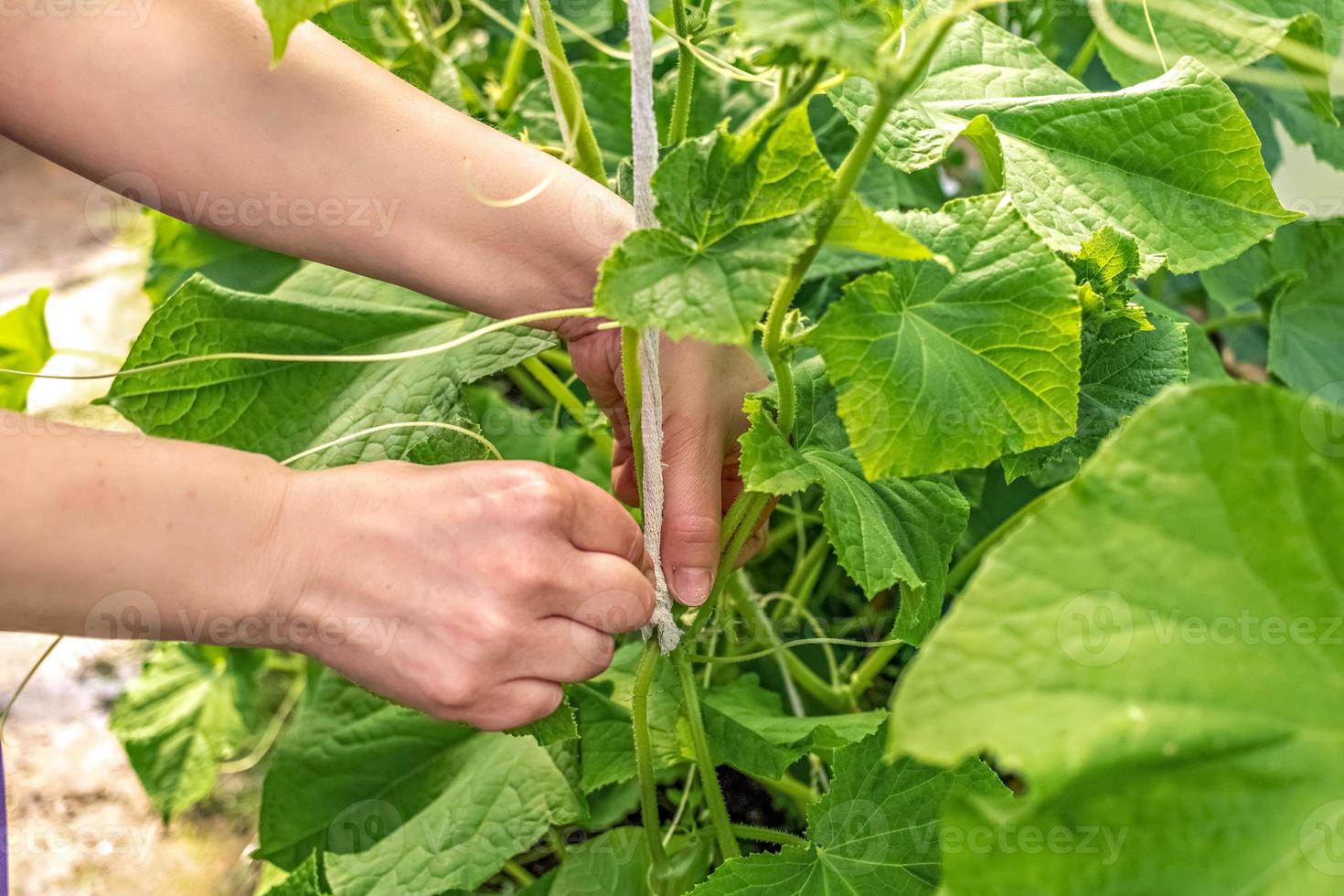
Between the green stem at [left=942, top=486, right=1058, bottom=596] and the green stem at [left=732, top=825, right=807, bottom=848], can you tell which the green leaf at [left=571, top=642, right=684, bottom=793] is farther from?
the green stem at [left=942, top=486, right=1058, bottom=596]

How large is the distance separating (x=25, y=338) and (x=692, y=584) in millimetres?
770

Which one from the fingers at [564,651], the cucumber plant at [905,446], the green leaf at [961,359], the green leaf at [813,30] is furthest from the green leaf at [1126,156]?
the fingers at [564,651]

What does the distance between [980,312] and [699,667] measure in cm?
58

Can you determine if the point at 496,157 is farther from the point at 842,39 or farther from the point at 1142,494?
the point at 1142,494

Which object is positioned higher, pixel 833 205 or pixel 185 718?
pixel 833 205

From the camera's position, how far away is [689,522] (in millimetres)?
655

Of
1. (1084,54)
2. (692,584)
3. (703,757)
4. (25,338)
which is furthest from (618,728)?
(1084,54)

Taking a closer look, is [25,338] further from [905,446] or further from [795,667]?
[905,446]

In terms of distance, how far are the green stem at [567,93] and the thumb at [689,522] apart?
217mm

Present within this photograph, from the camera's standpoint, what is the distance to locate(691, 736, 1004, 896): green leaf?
66 centimetres

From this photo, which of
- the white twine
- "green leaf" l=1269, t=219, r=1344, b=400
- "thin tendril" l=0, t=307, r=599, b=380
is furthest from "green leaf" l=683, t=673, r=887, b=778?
"green leaf" l=1269, t=219, r=1344, b=400

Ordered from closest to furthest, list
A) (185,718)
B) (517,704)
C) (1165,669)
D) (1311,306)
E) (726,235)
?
(1165,669), (726,235), (517,704), (1311,306), (185,718)

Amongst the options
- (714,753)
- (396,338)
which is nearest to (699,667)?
A: (714,753)

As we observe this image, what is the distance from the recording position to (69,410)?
182 centimetres
